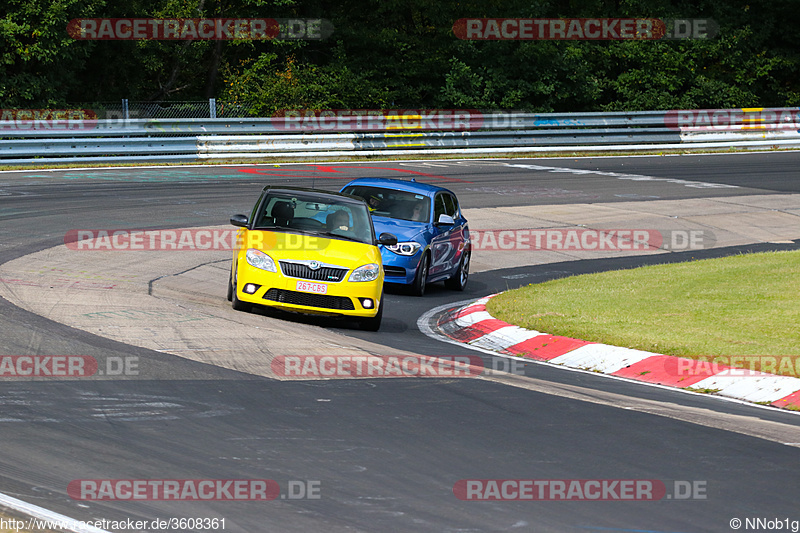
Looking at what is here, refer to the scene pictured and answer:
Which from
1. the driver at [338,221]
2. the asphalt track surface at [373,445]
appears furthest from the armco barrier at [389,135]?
the asphalt track surface at [373,445]

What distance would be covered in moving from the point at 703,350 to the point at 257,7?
29714mm

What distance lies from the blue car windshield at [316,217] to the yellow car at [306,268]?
0.05 feet

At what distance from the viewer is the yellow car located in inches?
472

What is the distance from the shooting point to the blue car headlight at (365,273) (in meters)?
12.2

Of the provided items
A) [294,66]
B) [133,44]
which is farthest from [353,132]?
[133,44]

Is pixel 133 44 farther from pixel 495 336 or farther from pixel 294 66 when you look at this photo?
pixel 495 336

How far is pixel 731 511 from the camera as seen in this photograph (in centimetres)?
549

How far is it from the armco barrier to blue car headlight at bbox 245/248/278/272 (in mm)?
16669

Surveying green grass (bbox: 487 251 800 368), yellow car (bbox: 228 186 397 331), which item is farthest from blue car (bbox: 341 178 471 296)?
yellow car (bbox: 228 186 397 331)

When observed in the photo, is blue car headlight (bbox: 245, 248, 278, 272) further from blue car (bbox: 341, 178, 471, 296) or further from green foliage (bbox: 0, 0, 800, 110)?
green foliage (bbox: 0, 0, 800, 110)

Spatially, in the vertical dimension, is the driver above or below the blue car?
above

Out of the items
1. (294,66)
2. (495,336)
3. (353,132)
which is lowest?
(495,336)

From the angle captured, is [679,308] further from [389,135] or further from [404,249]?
[389,135]

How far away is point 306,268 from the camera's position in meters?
12.0
